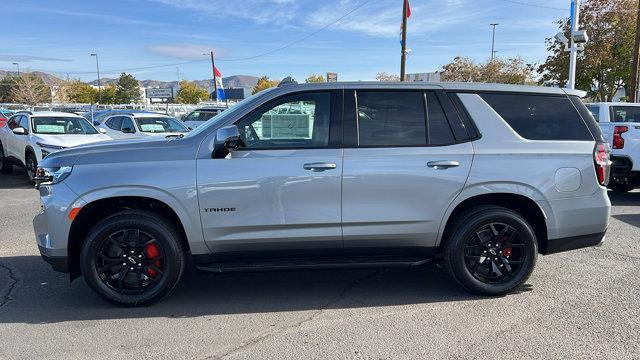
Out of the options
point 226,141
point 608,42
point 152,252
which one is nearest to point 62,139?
point 152,252

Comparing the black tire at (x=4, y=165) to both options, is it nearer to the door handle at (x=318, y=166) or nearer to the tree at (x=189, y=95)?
the door handle at (x=318, y=166)

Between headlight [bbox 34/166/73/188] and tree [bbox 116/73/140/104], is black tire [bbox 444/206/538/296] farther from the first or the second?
tree [bbox 116/73/140/104]

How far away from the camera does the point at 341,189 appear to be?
396cm

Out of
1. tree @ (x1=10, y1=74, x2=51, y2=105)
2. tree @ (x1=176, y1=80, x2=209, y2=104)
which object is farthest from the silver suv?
tree @ (x1=176, y1=80, x2=209, y2=104)

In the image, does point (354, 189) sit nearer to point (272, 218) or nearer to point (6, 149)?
point (272, 218)

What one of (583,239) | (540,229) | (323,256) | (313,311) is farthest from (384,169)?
(583,239)

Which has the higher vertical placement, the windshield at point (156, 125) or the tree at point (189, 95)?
the tree at point (189, 95)

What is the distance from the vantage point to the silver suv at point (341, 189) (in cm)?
389

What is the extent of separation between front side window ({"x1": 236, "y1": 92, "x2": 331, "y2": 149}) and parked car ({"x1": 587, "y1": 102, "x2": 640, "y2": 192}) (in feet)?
23.0

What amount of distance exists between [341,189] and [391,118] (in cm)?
80

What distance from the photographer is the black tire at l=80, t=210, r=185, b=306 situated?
389cm

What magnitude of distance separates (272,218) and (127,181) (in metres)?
1.21

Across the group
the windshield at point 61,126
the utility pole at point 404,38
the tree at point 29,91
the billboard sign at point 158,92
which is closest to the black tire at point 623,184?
the windshield at point 61,126

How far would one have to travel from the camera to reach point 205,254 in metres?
4.04
